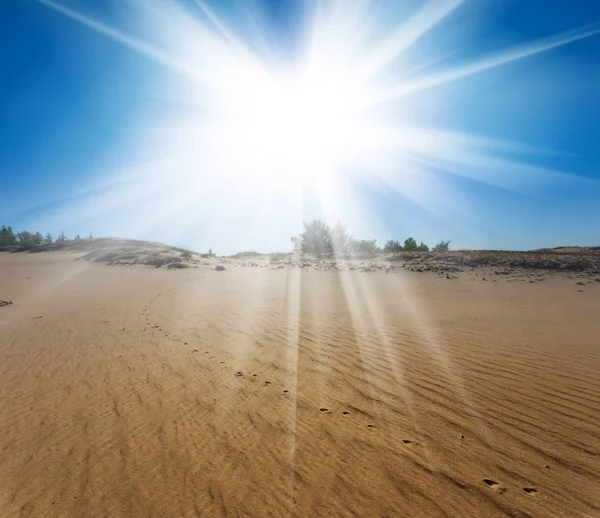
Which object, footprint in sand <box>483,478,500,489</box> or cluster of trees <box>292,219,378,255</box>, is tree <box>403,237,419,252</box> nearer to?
cluster of trees <box>292,219,378,255</box>

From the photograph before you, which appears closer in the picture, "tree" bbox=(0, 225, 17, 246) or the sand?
the sand

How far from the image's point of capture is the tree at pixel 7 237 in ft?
122

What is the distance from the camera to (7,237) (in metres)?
38.2

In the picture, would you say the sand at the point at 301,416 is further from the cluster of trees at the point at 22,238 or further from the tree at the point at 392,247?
the cluster of trees at the point at 22,238

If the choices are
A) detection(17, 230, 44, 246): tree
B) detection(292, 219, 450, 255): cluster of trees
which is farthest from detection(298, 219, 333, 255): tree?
detection(17, 230, 44, 246): tree

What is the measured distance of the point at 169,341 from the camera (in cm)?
671

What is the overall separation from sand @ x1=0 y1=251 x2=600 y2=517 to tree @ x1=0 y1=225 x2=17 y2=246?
41.2m

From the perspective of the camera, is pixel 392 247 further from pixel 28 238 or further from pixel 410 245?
pixel 28 238

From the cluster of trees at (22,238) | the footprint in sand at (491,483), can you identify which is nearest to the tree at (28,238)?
the cluster of trees at (22,238)

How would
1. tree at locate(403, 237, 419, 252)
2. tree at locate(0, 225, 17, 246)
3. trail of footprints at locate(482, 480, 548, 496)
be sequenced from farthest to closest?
Result: tree at locate(0, 225, 17, 246) < tree at locate(403, 237, 419, 252) < trail of footprints at locate(482, 480, 548, 496)

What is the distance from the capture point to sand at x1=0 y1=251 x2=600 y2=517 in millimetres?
2469

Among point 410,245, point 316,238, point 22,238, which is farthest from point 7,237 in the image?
point 410,245

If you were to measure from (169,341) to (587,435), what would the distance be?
7.11 m

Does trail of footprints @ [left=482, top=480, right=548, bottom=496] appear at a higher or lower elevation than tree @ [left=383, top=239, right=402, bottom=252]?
lower
